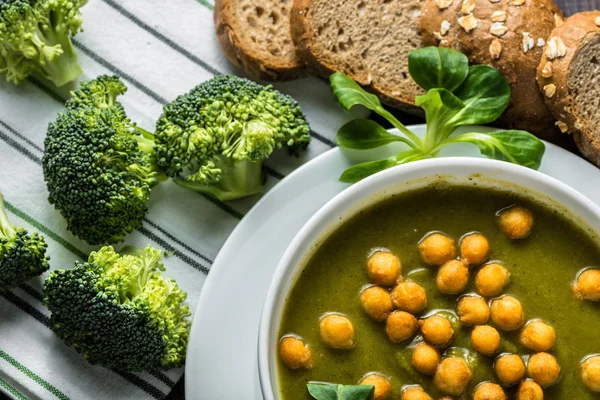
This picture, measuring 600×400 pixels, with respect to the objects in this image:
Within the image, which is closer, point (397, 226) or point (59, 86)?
point (397, 226)

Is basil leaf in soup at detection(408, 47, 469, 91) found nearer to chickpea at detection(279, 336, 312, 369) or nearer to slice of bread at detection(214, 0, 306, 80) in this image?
slice of bread at detection(214, 0, 306, 80)

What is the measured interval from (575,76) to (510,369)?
1126mm

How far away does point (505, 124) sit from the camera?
2996mm

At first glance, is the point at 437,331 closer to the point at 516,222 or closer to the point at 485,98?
the point at 516,222

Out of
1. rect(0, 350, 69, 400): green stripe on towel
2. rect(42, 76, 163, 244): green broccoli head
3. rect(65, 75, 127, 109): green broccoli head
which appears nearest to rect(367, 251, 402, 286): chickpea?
rect(42, 76, 163, 244): green broccoli head

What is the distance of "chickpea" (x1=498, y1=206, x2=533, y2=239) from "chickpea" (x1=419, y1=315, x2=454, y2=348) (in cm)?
37

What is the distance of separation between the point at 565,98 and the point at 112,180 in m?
1.70

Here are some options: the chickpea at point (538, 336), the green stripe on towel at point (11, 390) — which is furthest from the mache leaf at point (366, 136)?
the green stripe on towel at point (11, 390)

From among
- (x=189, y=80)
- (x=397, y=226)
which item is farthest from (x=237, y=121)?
(x=397, y=226)

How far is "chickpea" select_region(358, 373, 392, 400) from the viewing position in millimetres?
2531

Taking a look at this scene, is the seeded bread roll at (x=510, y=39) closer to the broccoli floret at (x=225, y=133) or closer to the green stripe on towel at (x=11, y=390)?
the broccoli floret at (x=225, y=133)

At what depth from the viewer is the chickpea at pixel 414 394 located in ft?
8.30

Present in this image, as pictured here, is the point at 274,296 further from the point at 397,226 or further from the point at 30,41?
the point at 30,41

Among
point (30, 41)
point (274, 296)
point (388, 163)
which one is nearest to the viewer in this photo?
point (274, 296)
